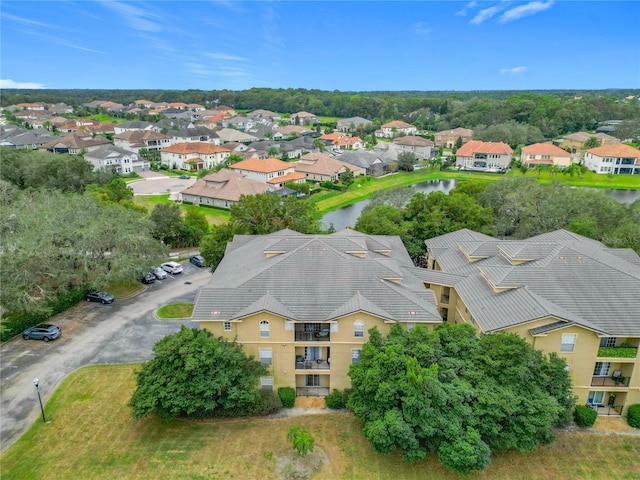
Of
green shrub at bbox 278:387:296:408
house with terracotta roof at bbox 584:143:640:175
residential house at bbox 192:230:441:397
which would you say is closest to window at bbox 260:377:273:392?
residential house at bbox 192:230:441:397

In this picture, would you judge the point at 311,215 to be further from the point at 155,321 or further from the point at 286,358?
the point at 286,358

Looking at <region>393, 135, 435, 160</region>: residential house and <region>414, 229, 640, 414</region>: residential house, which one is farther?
<region>393, 135, 435, 160</region>: residential house

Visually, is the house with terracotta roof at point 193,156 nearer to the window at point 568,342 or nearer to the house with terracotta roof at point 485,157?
the house with terracotta roof at point 485,157

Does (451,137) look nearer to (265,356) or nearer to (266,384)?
(265,356)

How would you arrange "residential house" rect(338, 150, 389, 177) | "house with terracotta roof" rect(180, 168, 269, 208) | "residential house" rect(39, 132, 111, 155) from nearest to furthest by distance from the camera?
"house with terracotta roof" rect(180, 168, 269, 208), "residential house" rect(338, 150, 389, 177), "residential house" rect(39, 132, 111, 155)

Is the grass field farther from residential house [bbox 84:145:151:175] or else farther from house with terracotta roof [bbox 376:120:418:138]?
house with terracotta roof [bbox 376:120:418:138]

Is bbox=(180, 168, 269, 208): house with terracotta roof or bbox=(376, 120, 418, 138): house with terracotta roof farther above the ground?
bbox=(376, 120, 418, 138): house with terracotta roof

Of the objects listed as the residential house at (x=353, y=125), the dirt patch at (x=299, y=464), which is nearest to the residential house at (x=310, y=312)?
the dirt patch at (x=299, y=464)

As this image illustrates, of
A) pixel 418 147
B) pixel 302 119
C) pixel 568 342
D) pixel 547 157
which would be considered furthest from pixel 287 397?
pixel 302 119
